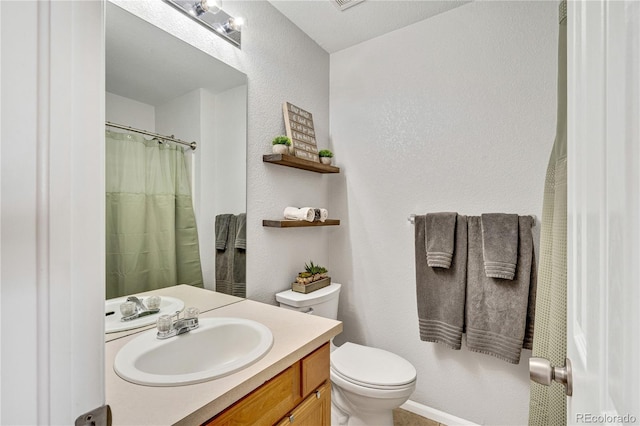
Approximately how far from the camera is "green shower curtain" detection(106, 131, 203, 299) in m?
1.07

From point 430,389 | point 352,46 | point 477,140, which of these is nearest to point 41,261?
point 477,140

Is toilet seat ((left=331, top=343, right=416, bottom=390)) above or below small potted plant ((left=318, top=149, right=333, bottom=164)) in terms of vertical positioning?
below

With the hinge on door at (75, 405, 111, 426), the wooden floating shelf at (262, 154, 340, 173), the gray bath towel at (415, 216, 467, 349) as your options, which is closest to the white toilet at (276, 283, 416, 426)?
the gray bath towel at (415, 216, 467, 349)

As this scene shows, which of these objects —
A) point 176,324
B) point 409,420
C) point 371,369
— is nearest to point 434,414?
point 409,420

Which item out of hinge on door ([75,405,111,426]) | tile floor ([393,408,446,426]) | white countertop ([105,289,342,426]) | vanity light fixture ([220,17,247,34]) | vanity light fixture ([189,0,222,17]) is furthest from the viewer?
tile floor ([393,408,446,426])

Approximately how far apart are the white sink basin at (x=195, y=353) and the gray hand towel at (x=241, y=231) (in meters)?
0.42

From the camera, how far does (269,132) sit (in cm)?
171

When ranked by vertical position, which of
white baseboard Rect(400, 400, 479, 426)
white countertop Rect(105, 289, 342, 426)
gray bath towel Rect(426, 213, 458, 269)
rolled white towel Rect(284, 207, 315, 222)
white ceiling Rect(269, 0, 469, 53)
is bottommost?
white baseboard Rect(400, 400, 479, 426)

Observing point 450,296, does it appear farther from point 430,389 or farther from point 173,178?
point 173,178

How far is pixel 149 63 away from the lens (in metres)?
1.19

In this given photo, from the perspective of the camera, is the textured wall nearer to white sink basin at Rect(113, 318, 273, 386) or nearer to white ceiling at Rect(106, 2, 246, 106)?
white ceiling at Rect(106, 2, 246, 106)

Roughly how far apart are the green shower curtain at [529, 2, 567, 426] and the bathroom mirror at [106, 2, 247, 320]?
1.32 metres

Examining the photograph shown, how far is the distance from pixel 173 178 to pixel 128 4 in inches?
25.7
